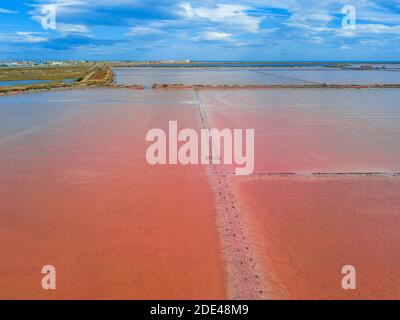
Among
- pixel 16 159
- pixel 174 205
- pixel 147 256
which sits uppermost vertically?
pixel 16 159

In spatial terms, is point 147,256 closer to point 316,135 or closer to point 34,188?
point 34,188

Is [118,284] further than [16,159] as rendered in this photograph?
No

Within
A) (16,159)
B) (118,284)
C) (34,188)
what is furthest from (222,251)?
(16,159)

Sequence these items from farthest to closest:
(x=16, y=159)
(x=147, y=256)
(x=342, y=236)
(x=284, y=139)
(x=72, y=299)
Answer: (x=284, y=139), (x=16, y=159), (x=342, y=236), (x=147, y=256), (x=72, y=299)

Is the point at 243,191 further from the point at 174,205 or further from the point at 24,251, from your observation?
the point at 24,251

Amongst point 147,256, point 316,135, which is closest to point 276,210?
point 147,256

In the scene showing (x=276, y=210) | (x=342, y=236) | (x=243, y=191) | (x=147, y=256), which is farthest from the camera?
(x=243, y=191)

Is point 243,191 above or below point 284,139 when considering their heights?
below
